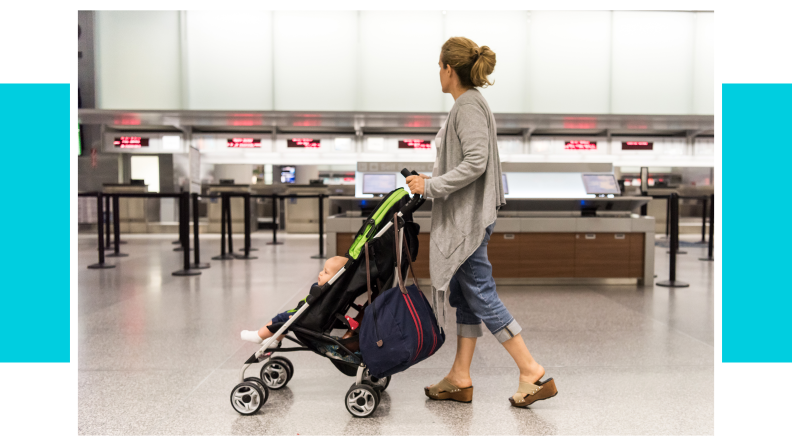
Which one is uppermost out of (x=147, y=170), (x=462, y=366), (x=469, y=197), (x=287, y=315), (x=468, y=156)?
(x=147, y=170)

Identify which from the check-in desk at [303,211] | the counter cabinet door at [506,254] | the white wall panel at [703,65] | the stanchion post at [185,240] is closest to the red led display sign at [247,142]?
the check-in desk at [303,211]

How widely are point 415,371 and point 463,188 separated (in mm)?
1003

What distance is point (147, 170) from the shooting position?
505 inches

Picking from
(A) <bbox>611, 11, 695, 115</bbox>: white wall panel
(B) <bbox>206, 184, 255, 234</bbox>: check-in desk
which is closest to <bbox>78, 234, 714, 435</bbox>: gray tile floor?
(A) <bbox>611, 11, 695, 115</bbox>: white wall panel

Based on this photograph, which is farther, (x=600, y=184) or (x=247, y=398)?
(x=600, y=184)

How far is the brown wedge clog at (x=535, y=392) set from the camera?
210 centimetres

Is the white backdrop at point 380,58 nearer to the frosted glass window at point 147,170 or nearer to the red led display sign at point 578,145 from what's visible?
the red led display sign at point 578,145

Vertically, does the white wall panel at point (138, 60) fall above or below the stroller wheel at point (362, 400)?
above

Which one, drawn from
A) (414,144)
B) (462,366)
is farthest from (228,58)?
(462,366)

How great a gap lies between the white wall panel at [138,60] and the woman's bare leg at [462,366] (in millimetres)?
10097

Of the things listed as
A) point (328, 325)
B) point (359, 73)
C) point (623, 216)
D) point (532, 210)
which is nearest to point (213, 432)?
point (328, 325)

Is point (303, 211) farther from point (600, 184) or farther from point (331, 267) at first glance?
point (331, 267)

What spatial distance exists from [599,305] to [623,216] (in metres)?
1.31

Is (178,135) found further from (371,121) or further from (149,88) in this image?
(371,121)
